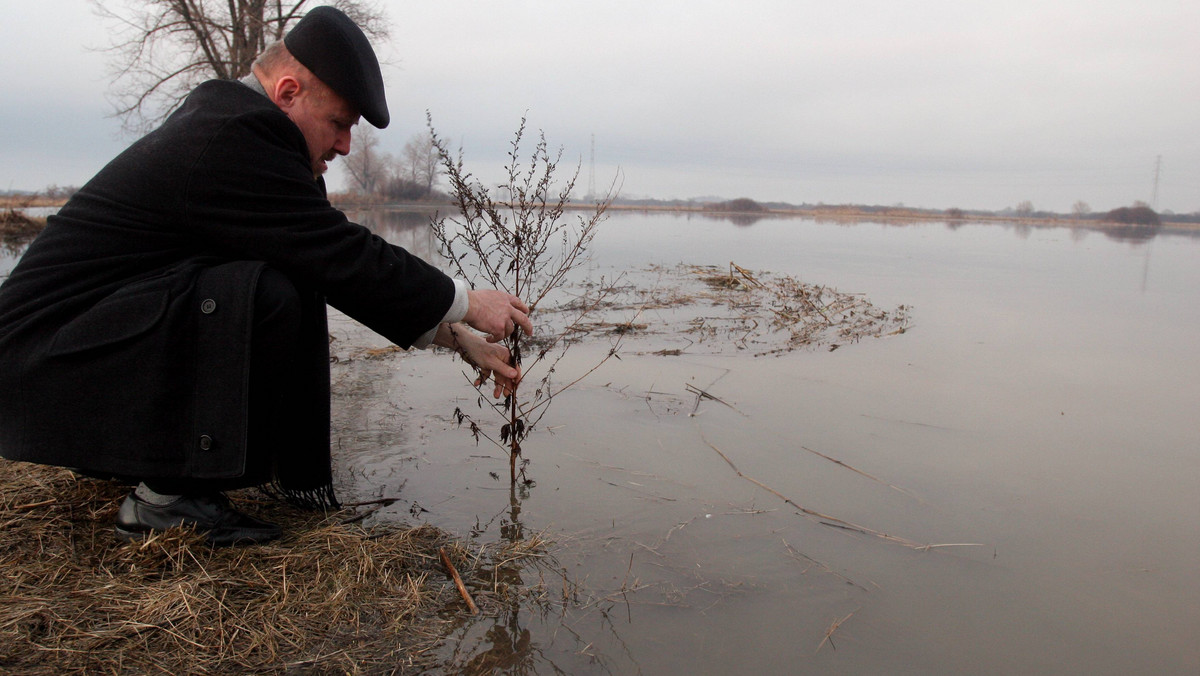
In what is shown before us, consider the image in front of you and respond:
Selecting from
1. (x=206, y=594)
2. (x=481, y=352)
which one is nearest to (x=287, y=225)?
(x=481, y=352)

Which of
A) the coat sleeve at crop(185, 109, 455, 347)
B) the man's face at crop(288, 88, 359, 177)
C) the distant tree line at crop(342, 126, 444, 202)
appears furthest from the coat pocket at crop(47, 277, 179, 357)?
the distant tree line at crop(342, 126, 444, 202)

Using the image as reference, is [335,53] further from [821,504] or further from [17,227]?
[17,227]

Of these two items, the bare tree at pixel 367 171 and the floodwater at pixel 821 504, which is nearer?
the floodwater at pixel 821 504

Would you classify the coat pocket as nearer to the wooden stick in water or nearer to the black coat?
the black coat

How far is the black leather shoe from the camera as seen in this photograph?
2316mm

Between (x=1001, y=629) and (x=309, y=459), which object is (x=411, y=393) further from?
(x=1001, y=629)

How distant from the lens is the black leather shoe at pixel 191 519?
232cm

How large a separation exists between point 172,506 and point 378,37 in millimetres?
16074

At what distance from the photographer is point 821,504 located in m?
3.34

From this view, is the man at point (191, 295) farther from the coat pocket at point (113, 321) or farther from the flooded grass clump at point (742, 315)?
the flooded grass clump at point (742, 315)

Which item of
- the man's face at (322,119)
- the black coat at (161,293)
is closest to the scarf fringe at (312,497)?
the black coat at (161,293)

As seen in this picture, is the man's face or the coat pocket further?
the man's face

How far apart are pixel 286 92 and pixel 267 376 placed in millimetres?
907

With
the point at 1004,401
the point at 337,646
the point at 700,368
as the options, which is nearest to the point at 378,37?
the point at 700,368
